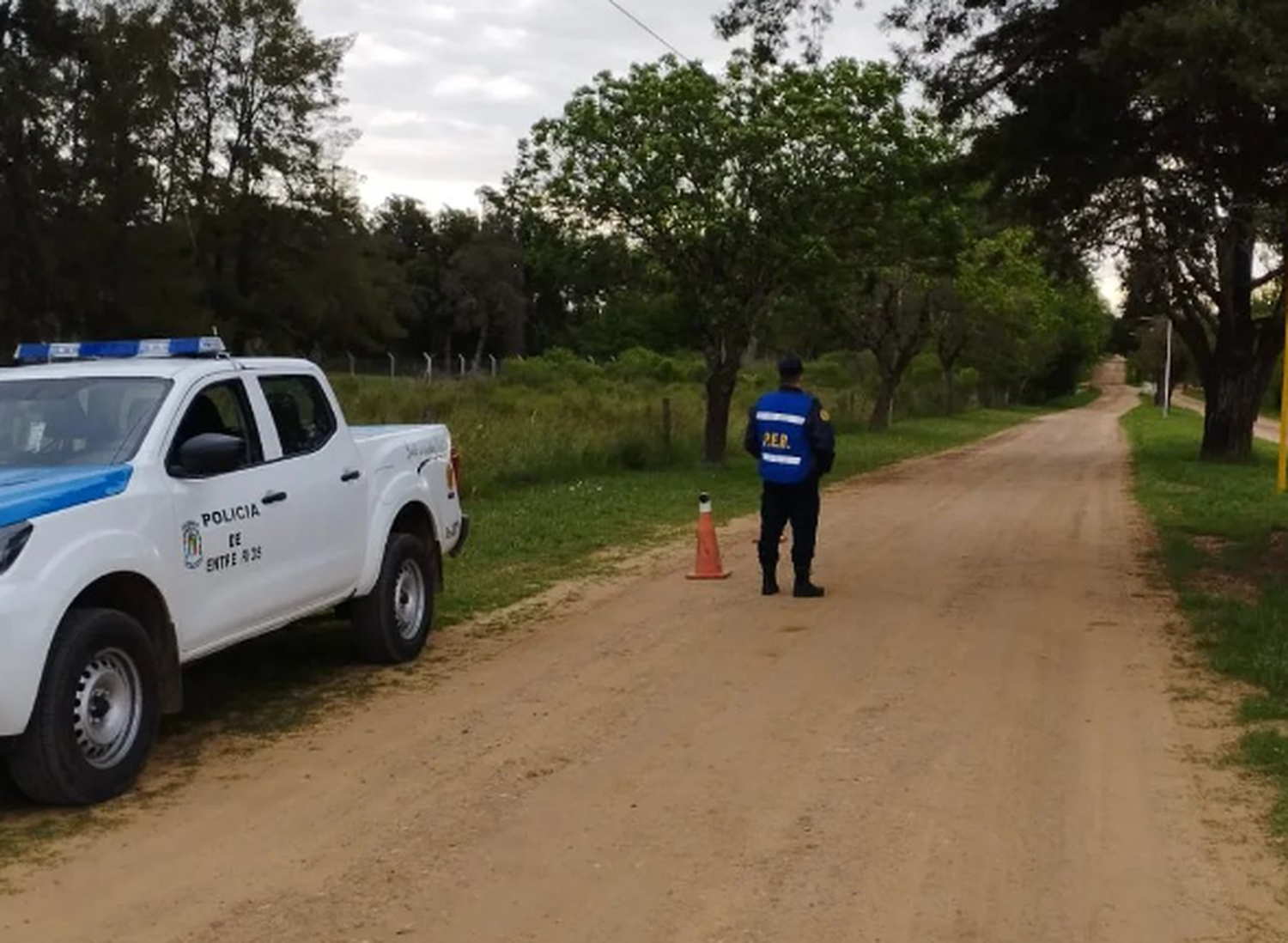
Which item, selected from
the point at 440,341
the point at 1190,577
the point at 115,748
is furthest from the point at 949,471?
the point at 440,341

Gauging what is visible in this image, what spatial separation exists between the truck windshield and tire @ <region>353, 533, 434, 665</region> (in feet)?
6.63

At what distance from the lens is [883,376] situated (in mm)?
44625

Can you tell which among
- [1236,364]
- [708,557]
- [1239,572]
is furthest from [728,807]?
[1236,364]

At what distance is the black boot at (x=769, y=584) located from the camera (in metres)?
11.4

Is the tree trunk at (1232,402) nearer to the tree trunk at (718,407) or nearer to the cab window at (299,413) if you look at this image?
A: the tree trunk at (718,407)

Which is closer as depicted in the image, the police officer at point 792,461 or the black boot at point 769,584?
the police officer at point 792,461

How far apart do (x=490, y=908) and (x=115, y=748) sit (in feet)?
7.17

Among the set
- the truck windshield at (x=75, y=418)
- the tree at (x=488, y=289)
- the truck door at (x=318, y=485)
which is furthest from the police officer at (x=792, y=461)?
the tree at (x=488, y=289)

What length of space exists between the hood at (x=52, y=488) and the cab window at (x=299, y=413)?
1493 millimetres

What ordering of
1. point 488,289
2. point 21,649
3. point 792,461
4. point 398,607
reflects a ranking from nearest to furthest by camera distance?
point 21,649 → point 398,607 → point 792,461 → point 488,289

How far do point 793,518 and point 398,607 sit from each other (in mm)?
3523

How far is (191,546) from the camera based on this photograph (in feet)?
22.1

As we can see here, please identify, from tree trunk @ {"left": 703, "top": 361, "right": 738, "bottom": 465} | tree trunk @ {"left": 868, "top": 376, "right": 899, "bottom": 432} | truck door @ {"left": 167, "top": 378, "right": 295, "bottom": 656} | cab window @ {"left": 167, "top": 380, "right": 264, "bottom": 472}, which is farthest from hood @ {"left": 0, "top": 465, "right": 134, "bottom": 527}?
tree trunk @ {"left": 868, "top": 376, "right": 899, "bottom": 432}

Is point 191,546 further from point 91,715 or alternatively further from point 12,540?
point 12,540
